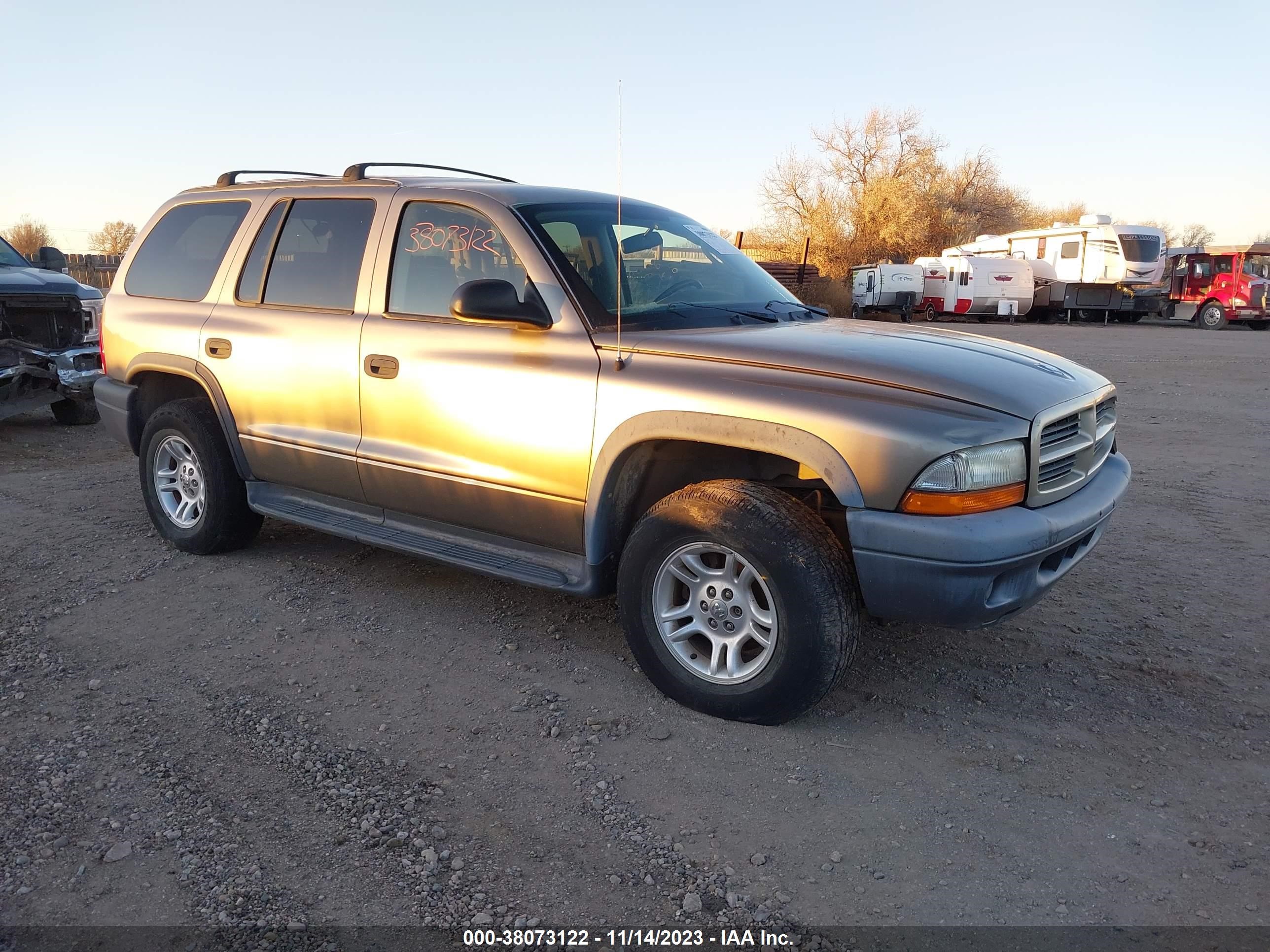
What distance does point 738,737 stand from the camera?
3.24 meters

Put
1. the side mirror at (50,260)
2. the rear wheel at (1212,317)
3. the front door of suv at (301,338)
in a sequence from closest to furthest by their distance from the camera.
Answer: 1. the front door of suv at (301,338)
2. the side mirror at (50,260)
3. the rear wheel at (1212,317)

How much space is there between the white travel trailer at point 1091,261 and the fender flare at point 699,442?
30.4 m

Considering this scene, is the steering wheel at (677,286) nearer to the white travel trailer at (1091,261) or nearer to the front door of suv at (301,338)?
the front door of suv at (301,338)

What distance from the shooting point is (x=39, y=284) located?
28.4 feet

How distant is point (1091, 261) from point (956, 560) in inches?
1241

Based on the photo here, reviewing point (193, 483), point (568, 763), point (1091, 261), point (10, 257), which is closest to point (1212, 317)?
point (1091, 261)

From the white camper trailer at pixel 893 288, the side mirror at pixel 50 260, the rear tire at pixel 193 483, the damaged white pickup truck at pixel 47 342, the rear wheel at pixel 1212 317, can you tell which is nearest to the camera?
the rear tire at pixel 193 483

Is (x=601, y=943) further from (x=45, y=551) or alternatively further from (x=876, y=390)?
(x=45, y=551)

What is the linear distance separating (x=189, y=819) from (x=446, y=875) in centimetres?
83

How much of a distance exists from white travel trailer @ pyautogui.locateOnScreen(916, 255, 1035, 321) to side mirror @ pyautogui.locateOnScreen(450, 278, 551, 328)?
1136 inches

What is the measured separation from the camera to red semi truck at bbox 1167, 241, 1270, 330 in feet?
89.2

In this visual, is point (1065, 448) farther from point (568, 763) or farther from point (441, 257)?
point (441, 257)

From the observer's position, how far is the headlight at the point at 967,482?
114 inches

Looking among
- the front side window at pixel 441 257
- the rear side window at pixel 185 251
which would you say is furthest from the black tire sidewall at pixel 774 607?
the rear side window at pixel 185 251
